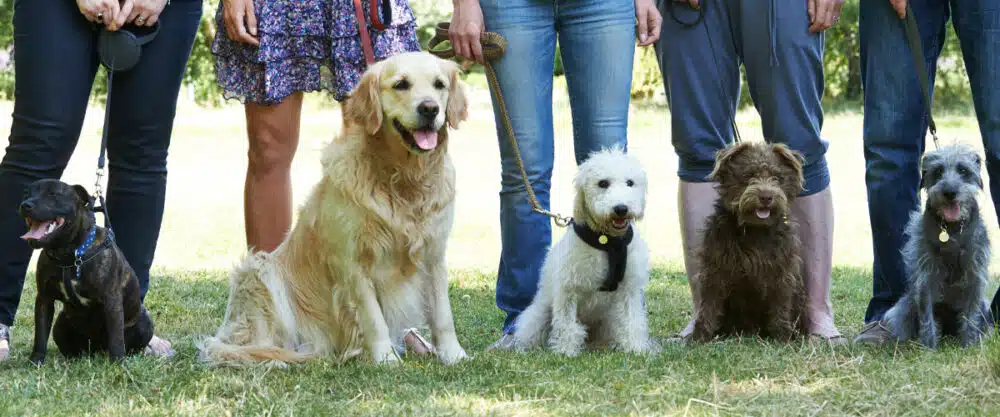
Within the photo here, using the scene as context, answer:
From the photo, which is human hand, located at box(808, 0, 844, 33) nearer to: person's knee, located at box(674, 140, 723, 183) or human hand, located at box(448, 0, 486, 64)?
person's knee, located at box(674, 140, 723, 183)

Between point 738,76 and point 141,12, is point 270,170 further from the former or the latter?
point 738,76

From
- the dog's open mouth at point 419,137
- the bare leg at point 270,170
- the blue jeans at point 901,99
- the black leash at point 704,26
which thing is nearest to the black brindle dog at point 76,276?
the bare leg at point 270,170

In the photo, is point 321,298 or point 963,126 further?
point 963,126

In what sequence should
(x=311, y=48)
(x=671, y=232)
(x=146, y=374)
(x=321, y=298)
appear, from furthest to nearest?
(x=671, y=232)
(x=311, y=48)
(x=321, y=298)
(x=146, y=374)

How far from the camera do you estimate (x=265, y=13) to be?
17.1 feet

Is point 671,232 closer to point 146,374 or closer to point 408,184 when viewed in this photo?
point 408,184

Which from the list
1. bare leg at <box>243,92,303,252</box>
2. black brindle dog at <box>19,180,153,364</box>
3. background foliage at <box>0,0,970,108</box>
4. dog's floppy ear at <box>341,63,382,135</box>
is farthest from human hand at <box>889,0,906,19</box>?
background foliage at <box>0,0,970,108</box>

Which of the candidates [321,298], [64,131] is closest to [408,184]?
[321,298]

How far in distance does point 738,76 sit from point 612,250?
109 cm

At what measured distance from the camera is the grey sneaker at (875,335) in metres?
4.95

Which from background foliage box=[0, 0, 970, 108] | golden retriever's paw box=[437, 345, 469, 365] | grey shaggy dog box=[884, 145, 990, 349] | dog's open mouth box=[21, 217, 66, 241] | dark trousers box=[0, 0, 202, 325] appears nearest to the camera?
dog's open mouth box=[21, 217, 66, 241]

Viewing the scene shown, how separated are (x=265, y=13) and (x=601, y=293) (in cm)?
194

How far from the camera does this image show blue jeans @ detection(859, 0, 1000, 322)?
473 cm

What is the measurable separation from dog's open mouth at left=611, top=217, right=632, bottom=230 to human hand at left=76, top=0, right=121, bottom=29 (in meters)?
2.15
